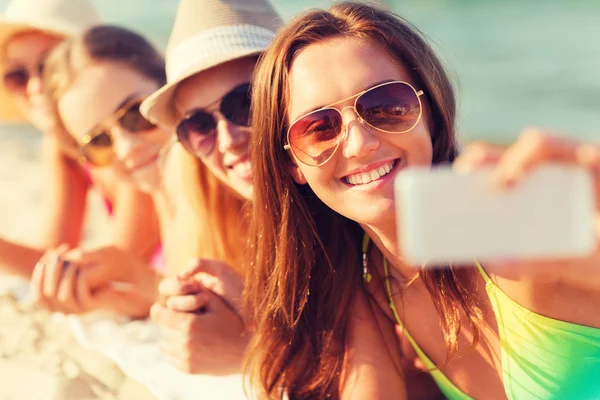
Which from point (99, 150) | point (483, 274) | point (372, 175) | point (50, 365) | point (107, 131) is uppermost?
point (372, 175)

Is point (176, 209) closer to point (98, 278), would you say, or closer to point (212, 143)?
point (98, 278)

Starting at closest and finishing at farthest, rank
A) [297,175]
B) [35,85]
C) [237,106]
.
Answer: [297,175] < [237,106] < [35,85]

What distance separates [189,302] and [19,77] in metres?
2.53

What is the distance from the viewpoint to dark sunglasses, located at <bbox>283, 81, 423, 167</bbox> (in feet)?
6.18

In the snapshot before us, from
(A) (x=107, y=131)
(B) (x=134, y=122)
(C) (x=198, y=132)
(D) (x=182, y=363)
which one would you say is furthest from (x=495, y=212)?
(A) (x=107, y=131)

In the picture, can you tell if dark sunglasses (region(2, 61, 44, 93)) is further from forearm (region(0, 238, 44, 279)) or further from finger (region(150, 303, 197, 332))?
finger (region(150, 303, 197, 332))

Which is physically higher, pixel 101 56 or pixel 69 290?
pixel 101 56

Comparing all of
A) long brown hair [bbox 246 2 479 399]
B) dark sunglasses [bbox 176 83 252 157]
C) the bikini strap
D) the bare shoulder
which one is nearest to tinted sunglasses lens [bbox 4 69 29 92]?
dark sunglasses [bbox 176 83 252 157]

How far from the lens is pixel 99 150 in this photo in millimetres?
3561

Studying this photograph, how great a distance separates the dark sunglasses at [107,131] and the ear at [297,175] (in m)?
1.43

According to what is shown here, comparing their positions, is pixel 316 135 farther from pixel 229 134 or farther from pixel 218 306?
pixel 218 306

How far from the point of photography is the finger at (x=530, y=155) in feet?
3.76

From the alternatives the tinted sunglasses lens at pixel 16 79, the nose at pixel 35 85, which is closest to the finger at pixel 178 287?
the nose at pixel 35 85

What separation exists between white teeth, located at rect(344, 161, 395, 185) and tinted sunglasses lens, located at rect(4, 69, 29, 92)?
3.20m
